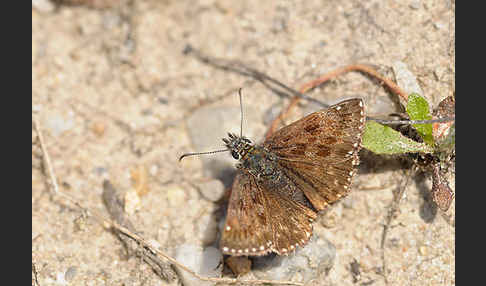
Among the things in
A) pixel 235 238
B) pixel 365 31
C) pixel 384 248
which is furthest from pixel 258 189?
pixel 365 31

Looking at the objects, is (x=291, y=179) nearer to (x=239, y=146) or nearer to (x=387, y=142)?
(x=239, y=146)

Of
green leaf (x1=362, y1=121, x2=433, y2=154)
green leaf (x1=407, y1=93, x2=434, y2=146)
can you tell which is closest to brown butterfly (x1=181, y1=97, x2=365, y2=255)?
green leaf (x1=362, y1=121, x2=433, y2=154)

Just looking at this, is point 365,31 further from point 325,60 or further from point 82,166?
point 82,166

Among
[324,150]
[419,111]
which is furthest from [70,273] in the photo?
[419,111]

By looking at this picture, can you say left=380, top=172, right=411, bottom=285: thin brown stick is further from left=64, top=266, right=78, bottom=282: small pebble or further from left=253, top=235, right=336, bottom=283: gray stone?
left=64, top=266, right=78, bottom=282: small pebble

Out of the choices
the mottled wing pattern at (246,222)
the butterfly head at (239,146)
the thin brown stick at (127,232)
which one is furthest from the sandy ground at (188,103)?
the butterfly head at (239,146)
